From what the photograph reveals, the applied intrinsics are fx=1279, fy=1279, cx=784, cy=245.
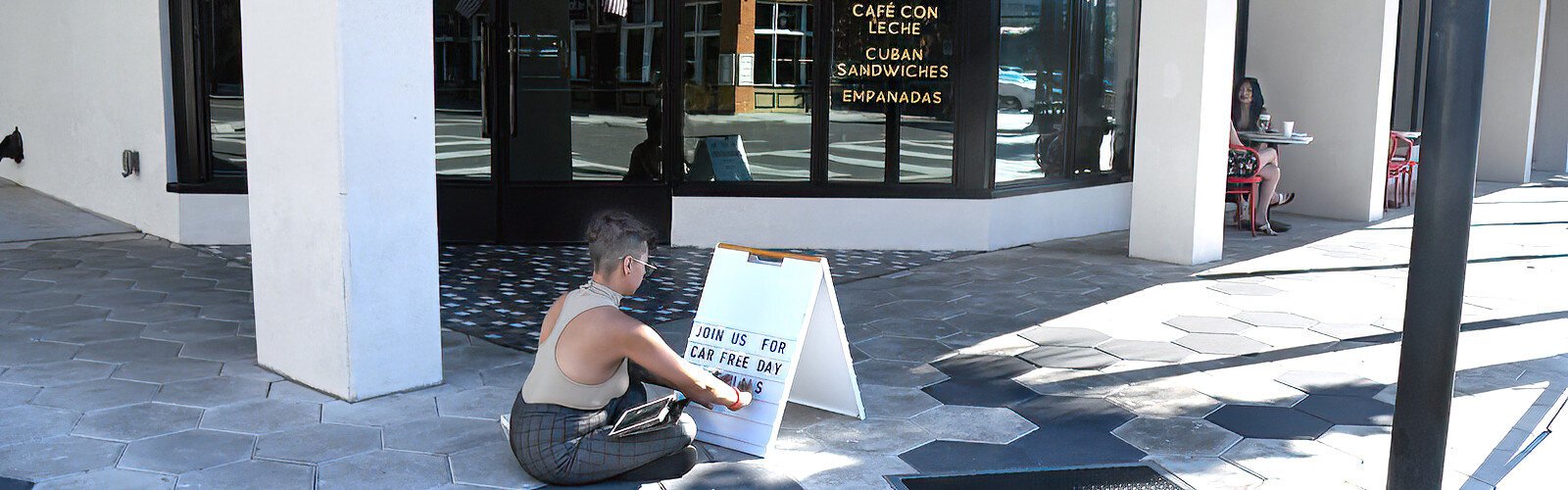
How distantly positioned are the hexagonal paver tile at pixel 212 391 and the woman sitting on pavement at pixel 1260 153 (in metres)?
8.09

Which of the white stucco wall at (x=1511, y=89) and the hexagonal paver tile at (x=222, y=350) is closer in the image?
the hexagonal paver tile at (x=222, y=350)

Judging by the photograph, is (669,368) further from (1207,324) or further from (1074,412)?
(1207,324)

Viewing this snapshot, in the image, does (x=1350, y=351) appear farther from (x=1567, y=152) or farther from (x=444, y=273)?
(x=1567, y=152)

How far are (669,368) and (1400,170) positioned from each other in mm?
10802

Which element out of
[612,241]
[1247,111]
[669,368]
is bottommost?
[669,368]

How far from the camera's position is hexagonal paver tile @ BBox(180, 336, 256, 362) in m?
6.02

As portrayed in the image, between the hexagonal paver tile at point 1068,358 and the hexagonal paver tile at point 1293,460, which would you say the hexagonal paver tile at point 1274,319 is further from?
the hexagonal paver tile at point 1293,460

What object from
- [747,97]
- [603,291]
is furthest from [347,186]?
[747,97]

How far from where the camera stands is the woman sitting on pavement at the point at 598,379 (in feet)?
13.7

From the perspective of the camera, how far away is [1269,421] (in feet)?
17.2

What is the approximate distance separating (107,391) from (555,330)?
2.39 metres

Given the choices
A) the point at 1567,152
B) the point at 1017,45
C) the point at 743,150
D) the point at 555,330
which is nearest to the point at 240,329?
the point at 555,330

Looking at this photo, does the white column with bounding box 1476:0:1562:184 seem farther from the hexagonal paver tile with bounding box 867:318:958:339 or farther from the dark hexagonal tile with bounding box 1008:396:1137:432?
the dark hexagonal tile with bounding box 1008:396:1137:432

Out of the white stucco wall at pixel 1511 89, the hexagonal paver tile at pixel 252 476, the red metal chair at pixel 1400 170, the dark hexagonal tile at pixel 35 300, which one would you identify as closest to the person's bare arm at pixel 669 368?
the hexagonal paver tile at pixel 252 476
